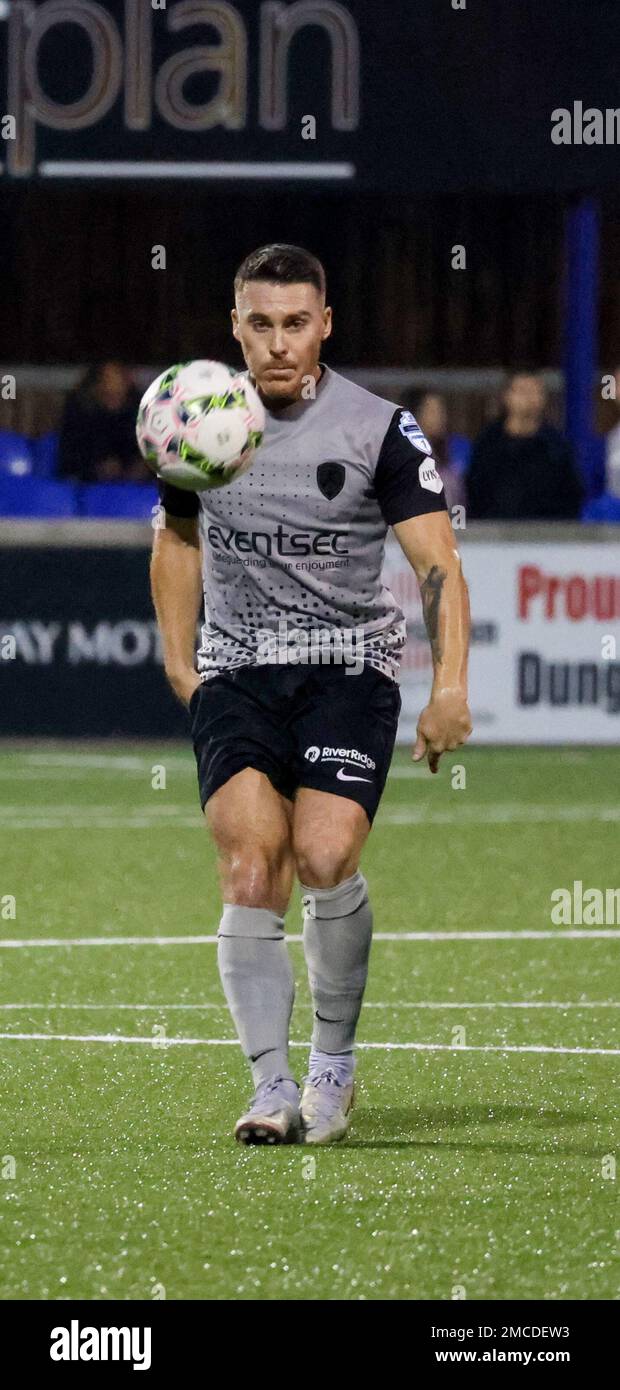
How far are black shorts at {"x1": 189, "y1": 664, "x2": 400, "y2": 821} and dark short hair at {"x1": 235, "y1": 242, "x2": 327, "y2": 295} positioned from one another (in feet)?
2.93

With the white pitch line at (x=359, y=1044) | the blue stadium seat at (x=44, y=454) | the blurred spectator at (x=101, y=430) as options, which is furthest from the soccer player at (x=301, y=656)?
the blue stadium seat at (x=44, y=454)

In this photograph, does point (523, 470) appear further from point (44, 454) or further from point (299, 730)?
point (299, 730)

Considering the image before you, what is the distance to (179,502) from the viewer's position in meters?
6.38

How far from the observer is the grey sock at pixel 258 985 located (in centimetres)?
612

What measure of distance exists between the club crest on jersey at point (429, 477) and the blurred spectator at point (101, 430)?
11.1 m

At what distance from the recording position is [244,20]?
54.5 feet

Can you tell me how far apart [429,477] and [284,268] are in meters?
0.58

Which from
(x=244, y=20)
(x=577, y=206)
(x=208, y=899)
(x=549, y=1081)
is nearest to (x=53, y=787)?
(x=208, y=899)

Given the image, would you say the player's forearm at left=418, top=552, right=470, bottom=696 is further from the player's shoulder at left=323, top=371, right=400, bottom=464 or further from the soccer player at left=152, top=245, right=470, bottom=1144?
the player's shoulder at left=323, top=371, right=400, bottom=464

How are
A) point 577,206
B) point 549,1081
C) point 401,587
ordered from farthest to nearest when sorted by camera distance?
point 577,206
point 401,587
point 549,1081

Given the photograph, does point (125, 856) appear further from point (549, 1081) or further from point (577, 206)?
point (577, 206)

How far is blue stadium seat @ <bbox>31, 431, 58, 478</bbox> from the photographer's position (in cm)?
1886

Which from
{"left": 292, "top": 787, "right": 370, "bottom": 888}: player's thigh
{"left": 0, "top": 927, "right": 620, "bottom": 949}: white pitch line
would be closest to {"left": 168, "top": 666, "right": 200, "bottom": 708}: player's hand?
{"left": 292, "top": 787, "right": 370, "bottom": 888}: player's thigh

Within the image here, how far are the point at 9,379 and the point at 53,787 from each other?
5.05 meters
